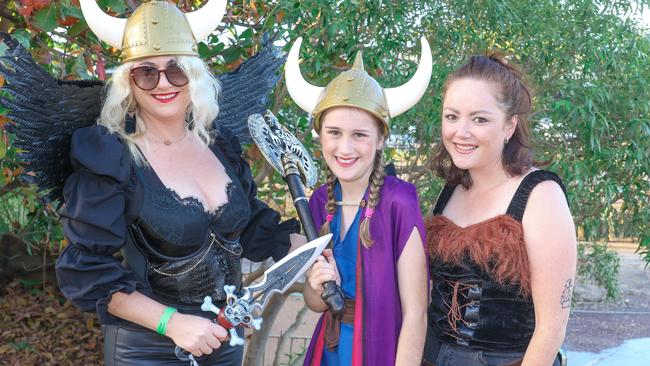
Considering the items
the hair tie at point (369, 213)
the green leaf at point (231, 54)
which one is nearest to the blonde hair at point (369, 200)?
the hair tie at point (369, 213)

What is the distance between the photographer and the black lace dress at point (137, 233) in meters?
2.24

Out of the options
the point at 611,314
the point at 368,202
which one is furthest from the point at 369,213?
the point at 611,314

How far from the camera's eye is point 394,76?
377cm

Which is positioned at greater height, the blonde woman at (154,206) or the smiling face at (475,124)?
the smiling face at (475,124)

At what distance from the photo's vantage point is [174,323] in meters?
2.31

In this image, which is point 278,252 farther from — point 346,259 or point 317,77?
point 317,77

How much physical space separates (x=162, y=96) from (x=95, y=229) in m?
0.47

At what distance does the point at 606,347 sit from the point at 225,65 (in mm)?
5095

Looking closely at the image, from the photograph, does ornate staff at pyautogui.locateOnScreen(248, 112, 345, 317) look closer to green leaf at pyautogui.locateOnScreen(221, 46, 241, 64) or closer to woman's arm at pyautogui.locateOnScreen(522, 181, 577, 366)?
woman's arm at pyautogui.locateOnScreen(522, 181, 577, 366)

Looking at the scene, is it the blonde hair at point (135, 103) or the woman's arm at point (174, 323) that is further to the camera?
the blonde hair at point (135, 103)

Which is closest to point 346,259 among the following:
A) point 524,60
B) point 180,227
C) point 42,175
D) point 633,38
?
point 180,227

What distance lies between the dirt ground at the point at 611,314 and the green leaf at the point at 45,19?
582cm

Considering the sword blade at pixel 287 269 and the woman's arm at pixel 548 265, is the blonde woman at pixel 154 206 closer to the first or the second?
the sword blade at pixel 287 269

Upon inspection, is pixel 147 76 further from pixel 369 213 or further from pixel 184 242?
pixel 369 213
